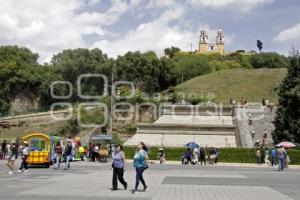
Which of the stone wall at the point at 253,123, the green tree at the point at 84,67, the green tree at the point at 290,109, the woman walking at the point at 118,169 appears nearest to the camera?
the woman walking at the point at 118,169

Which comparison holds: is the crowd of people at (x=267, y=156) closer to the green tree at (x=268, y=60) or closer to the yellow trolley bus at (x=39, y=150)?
the yellow trolley bus at (x=39, y=150)

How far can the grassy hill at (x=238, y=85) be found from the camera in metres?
79.7

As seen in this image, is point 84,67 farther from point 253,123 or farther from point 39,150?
point 39,150

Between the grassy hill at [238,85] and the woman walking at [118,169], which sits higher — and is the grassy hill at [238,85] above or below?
above

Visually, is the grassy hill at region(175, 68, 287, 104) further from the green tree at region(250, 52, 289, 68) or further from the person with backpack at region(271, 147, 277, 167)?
the person with backpack at region(271, 147, 277, 167)

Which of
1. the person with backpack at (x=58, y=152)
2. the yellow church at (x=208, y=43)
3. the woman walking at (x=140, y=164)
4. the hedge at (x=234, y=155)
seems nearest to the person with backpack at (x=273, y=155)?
the hedge at (x=234, y=155)

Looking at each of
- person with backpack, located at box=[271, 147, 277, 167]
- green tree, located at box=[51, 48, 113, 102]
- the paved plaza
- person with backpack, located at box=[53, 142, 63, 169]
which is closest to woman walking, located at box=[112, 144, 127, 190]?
the paved plaza

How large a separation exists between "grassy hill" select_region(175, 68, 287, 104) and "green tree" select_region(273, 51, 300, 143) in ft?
92.5

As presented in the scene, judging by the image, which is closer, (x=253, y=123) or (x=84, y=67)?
(x=253, y=123)

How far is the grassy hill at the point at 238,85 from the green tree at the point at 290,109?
28.2 meters

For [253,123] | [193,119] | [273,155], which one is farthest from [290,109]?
[193,119]

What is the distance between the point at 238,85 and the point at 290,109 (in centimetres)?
3869

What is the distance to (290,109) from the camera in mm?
45281

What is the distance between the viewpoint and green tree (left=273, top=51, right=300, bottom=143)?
145 feet
